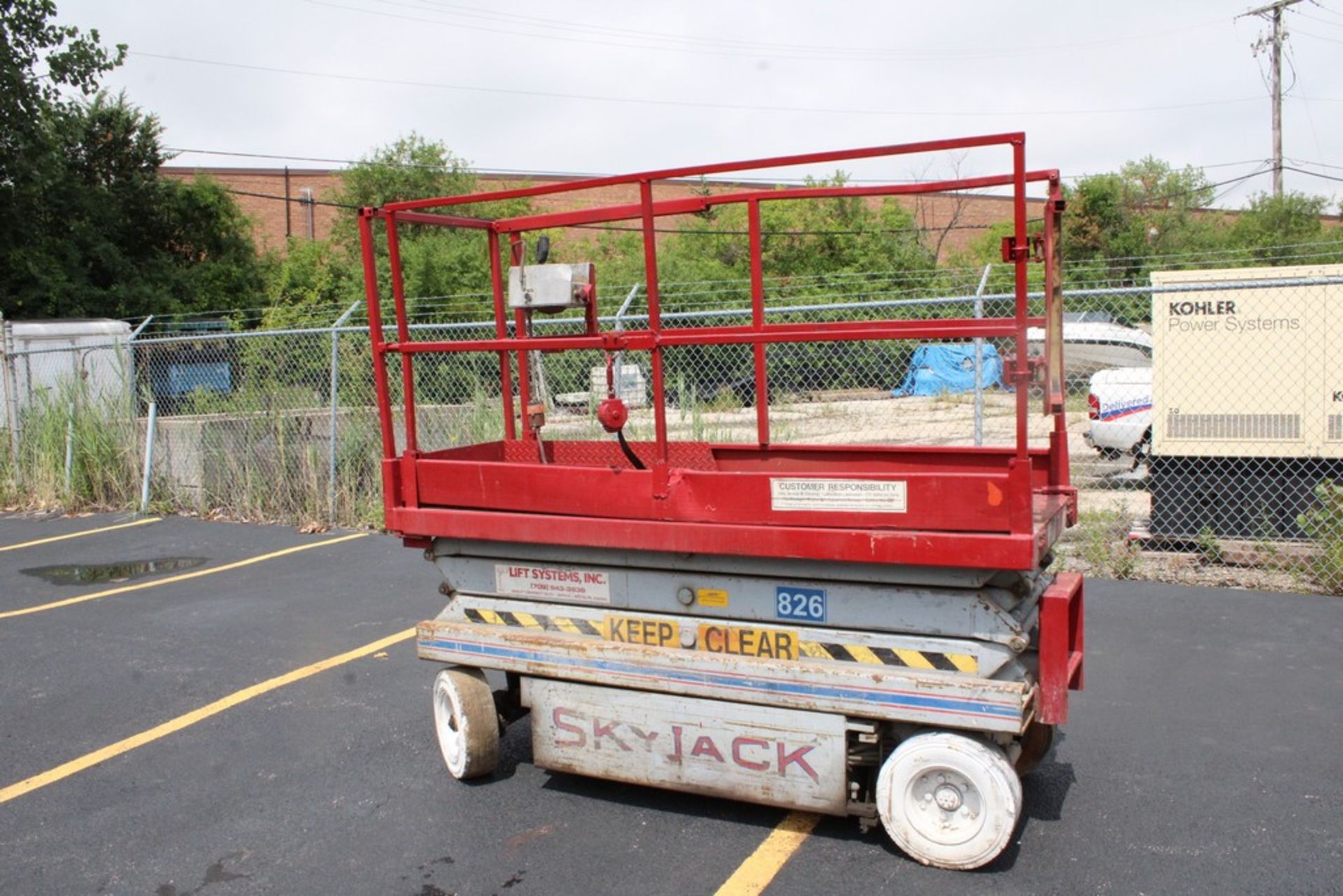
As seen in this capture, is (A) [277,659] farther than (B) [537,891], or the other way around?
(A) [277,659]

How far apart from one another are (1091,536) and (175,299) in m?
22.8

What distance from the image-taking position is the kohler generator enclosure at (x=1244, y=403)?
7.50 meters

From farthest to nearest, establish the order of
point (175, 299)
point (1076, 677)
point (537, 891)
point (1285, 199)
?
point (1285, 199)
point (175, 299)
point (1076, 677)
point (537, 891)

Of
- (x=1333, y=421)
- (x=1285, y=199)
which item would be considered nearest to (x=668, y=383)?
(x=1333, y=421)

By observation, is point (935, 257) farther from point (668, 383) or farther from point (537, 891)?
point (537, 891)

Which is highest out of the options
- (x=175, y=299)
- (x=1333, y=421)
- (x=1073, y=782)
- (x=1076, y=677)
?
(x=175, y=299)

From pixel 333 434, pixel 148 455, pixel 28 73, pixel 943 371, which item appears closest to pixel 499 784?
pixel 333 434

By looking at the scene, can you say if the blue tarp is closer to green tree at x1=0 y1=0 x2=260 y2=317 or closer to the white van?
the white van

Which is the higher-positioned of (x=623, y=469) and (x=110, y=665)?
(x=623, y=469)

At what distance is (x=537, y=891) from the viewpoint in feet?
12.0

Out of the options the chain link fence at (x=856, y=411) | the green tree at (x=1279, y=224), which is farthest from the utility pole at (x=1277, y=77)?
the chain link fence at (x=856, y=411)

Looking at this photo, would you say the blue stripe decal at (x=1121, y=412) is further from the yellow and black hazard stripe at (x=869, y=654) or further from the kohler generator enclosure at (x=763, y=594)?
the yellow and black hazard stripe at (x=869, y=654)

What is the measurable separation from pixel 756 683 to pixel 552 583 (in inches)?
37.4

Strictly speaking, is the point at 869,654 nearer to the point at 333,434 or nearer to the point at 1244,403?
the point at 1244,403
